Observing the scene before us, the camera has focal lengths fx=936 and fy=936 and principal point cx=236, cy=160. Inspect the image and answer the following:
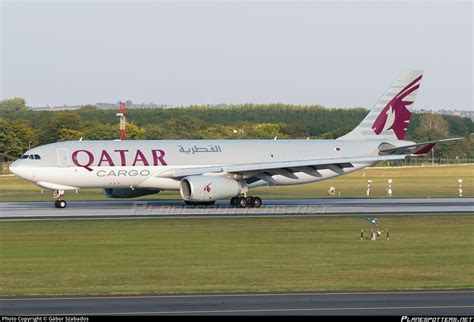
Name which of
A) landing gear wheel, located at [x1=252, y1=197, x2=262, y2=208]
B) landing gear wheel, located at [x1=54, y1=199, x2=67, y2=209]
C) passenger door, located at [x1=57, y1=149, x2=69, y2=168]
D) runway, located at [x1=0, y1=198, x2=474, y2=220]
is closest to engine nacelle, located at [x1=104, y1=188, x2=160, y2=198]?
runway, located at [x1=0, y1=198, x2=474, y2=220]

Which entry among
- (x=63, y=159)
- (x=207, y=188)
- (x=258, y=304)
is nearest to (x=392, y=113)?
(x=207, y=188)

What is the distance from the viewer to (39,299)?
21.6 m

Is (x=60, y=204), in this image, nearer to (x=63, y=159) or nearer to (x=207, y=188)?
(x=63, y=159)

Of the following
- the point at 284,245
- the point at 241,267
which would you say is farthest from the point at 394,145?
the point at 241,267

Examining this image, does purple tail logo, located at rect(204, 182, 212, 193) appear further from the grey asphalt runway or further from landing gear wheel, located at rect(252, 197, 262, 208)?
the grey asphalt runway

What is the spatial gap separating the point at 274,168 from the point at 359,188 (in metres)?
25.2

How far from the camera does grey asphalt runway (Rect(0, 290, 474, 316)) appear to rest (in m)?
19.3

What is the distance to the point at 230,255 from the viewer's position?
30094 mm

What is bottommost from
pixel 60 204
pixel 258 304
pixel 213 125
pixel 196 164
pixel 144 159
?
pixel 258 304

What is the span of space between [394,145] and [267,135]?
66.0 meters

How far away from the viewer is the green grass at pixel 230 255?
24250mm

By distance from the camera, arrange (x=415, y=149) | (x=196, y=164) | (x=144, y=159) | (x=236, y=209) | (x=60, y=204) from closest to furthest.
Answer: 1. (x=236, y=209)
2. (x=60, y=204)
3. (x=144, y=159)
4. (x=196, y=164)
5. (x=415, y=149)

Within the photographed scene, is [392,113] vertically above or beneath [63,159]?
above

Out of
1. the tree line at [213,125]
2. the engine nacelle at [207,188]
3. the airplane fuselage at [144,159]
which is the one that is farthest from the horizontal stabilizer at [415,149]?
the tree line at [213,125]
